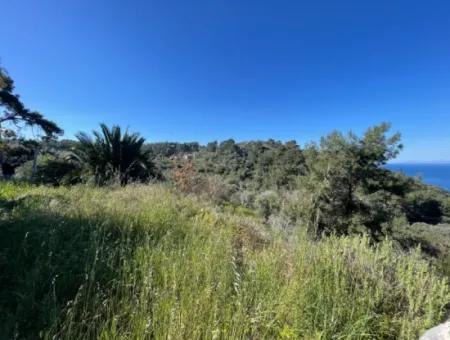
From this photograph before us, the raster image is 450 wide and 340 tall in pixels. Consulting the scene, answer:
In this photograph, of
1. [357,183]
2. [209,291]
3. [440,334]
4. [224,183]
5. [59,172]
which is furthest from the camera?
[357,183]

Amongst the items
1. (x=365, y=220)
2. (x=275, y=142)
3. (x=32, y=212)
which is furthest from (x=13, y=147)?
(x=275, y=142)

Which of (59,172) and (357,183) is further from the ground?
(357,183)

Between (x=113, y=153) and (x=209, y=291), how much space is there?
6803 millimetres

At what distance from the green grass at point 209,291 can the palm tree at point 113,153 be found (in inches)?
186

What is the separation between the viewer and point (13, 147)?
12156 mm

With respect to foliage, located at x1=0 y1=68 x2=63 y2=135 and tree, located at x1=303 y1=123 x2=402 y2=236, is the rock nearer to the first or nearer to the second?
tree, located at x1=303 y1=123 x2=402 y2=236

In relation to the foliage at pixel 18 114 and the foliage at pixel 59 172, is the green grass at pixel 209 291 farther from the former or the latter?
the foliage at pixel 18 114

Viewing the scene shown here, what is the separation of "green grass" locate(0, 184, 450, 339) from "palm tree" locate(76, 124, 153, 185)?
473cm

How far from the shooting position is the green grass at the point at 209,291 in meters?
1.24

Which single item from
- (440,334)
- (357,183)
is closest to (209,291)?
(440,334)

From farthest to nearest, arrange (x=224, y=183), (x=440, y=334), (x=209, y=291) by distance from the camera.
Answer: (x=224, y=183) → (x=209, y=291) → (x=440, y=334)

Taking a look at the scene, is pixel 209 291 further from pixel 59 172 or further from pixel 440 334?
pixel 59 172

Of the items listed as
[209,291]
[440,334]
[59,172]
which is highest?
[59,172]

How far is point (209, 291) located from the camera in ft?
4.51
